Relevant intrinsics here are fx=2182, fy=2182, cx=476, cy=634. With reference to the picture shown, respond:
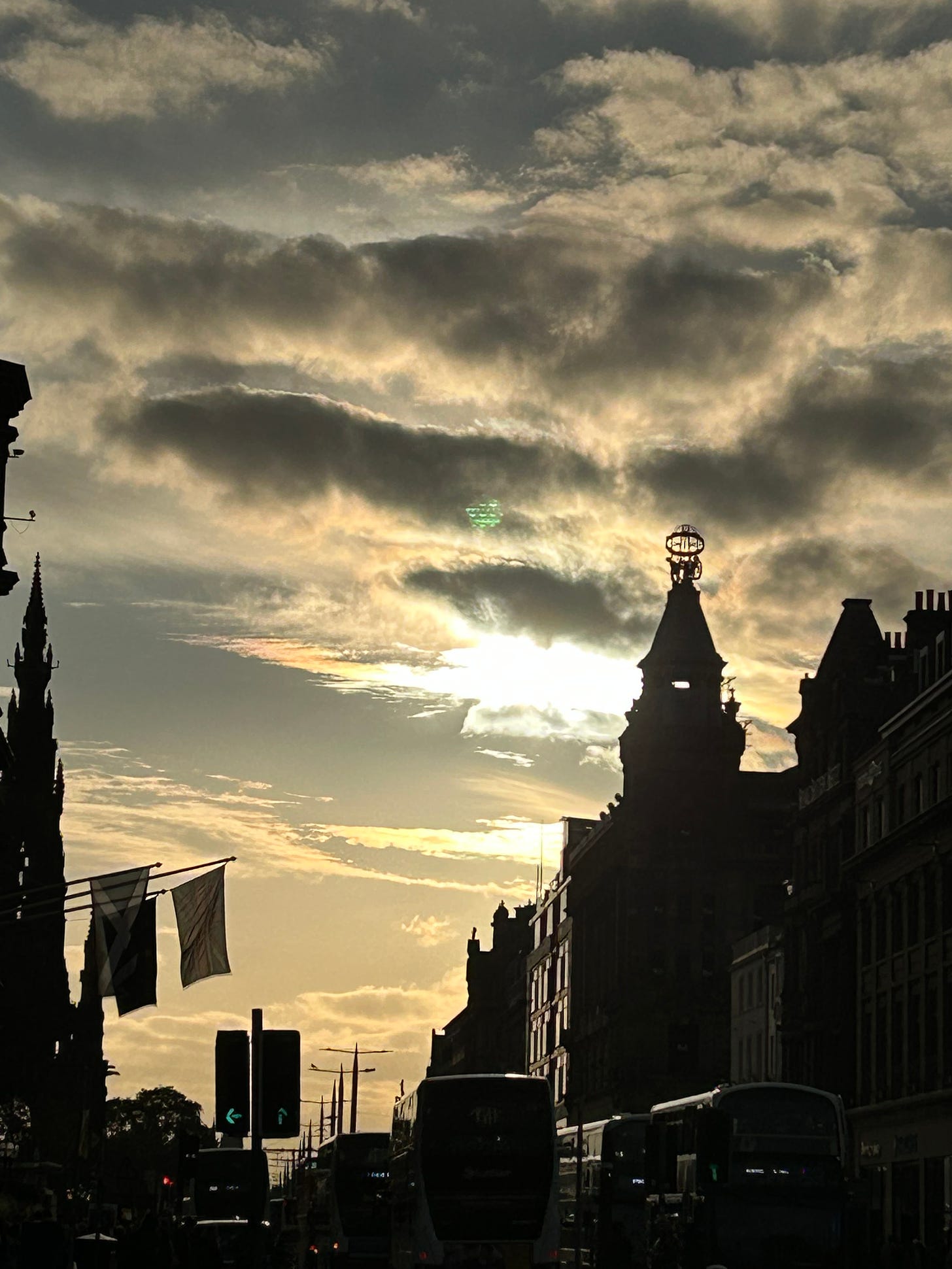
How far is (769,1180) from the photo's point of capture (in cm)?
4234

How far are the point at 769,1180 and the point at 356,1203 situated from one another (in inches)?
819

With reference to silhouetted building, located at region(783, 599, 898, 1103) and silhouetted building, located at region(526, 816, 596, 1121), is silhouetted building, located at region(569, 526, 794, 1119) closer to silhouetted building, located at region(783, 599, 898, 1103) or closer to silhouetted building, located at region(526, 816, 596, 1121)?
silhouetted building, located at region(526, 816, 596, 1121)

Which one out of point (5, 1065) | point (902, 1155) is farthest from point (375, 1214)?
point (5, 1065)

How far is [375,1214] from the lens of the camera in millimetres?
59500

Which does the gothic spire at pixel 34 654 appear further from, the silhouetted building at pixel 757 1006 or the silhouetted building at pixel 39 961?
the silhouetted building at pixel 757 1006

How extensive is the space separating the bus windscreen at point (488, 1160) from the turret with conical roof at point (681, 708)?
104 meters

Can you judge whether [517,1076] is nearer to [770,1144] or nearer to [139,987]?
[770,1144]

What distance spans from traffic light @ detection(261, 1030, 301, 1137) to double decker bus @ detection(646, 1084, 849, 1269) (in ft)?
67.6

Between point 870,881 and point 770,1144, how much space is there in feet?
146

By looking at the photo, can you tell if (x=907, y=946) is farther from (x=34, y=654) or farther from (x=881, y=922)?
(x=34, y=654)

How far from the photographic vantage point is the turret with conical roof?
144m

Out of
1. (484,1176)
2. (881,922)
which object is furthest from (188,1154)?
(881,922)

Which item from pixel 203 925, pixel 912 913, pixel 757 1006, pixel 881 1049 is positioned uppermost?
pixel 912 913

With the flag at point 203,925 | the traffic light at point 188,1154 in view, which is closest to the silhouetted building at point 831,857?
the traffic light at point 188,1154
